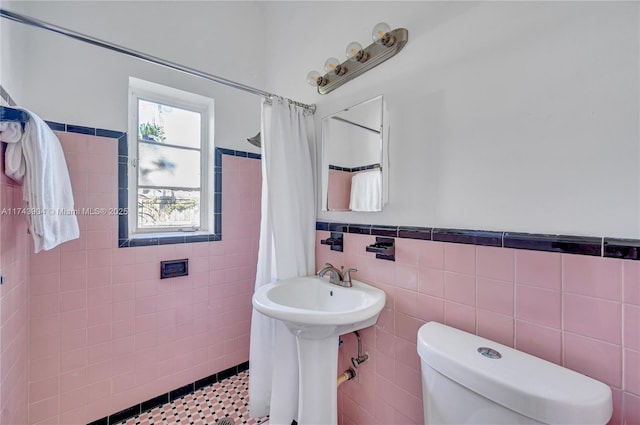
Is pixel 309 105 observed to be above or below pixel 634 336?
above

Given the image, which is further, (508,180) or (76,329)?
(76,329)

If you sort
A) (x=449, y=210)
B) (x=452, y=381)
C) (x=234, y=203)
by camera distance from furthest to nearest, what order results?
(x=234, y=203), (x=449, y=210), (x=452, y=381)

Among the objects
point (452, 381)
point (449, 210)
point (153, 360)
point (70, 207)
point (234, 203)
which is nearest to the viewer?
point (452, 381)

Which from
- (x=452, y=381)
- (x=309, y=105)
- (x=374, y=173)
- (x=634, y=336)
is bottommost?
(x=452, y=381)

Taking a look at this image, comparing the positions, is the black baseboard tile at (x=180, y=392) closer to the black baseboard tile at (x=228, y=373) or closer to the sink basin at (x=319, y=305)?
the black baseboard tile at (x=228, y=373)

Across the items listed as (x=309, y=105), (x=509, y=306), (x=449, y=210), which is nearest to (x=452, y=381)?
(x=509, y=306)

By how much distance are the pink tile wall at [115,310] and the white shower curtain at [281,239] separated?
0.50m

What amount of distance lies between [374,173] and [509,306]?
29.0 inches

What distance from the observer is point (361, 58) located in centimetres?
123

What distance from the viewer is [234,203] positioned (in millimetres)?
1867

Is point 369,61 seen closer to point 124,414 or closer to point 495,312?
point 495,312

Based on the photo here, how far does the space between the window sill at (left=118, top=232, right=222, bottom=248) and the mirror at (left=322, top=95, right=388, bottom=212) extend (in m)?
0.86

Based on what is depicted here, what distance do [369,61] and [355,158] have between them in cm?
46

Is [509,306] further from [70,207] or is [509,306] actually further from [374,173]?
[70,207]
